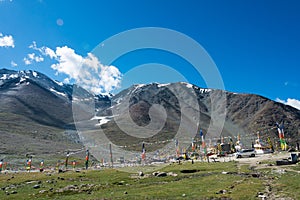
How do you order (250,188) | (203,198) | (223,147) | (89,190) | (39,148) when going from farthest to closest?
1. (39,148)
2. (223,147)
3. (89,190)
4. (250,188)
5. (203,198)

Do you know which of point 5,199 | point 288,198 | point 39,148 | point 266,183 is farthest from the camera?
point 39,148

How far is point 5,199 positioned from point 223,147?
73.8 meters

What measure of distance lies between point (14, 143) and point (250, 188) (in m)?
186

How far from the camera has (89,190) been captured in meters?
34.8

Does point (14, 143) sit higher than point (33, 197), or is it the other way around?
point (14, 143)

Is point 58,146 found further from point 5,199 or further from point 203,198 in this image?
point 203,198

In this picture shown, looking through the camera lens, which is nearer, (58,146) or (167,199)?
(167,199)

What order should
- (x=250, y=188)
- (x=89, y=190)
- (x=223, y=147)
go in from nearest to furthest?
1. (x=250, y=188)
2. (x=89, y=190)
3. (x=223, y=147)

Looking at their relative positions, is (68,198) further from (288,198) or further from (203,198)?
(288,198)

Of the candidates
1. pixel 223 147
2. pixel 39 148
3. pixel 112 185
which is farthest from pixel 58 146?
pixel 112 185

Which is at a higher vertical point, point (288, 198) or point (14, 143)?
point (14, 143)

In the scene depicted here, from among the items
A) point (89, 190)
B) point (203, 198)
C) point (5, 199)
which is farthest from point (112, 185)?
point (203, 198)

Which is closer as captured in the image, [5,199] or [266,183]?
[266,183]

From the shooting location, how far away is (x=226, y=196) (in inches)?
942
